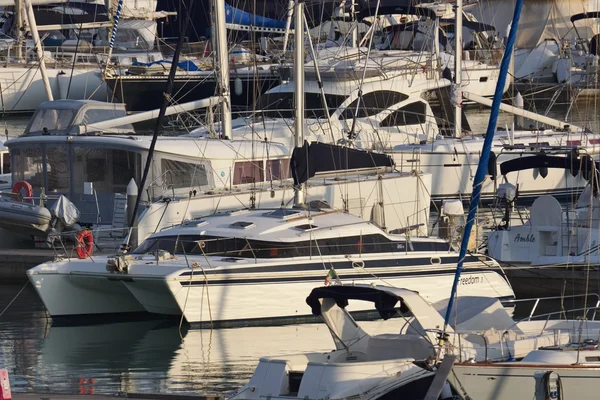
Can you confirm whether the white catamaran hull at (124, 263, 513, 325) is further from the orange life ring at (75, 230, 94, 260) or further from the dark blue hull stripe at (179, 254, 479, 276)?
the orange life ring at (75, 230, 94, 260)

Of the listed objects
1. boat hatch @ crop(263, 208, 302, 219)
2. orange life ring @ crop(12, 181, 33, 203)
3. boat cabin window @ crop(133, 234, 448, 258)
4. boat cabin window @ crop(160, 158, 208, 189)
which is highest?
boat cabin window @ crop(160, 158, 208, 189)

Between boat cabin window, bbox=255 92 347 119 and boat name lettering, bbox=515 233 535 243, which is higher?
boat cabin window, bbox=255 92 347 119


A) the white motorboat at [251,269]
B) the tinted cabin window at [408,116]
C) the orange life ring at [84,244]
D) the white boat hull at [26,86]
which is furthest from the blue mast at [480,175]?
the white boat hull at [26,86]

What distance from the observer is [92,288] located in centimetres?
2259

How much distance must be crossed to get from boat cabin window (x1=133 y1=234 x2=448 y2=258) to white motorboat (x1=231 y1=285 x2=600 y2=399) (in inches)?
193

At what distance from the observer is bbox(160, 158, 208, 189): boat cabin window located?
1035 inches

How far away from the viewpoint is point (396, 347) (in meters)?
15.3

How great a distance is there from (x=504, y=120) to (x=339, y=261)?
30406mm

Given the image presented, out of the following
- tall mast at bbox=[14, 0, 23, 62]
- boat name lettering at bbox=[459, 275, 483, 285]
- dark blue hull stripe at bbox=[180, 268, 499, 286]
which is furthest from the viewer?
tall mast at bbox=[14, 0, 23, 62]

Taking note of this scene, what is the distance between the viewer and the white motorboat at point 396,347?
14117 mm

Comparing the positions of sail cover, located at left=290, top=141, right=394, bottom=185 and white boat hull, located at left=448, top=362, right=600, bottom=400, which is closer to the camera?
white boat hull, located at left=448, top=362, right=600, bottom=400

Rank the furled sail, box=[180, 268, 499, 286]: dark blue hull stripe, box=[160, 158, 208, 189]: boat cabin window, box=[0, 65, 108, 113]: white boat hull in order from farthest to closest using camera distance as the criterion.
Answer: the furled sail
box=[0, 65, 108, 113]: white boat hull
box=[160, 158, 208, 189]: boat cabin window
box=[180, 268, 499, 286]: dark blue hull stripe

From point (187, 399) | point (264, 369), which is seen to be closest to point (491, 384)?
point (264, 369)

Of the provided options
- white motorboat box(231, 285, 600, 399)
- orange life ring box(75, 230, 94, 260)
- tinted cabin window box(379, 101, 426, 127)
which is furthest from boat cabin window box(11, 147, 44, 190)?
white motorboat box(231, 285, 600, 399)
